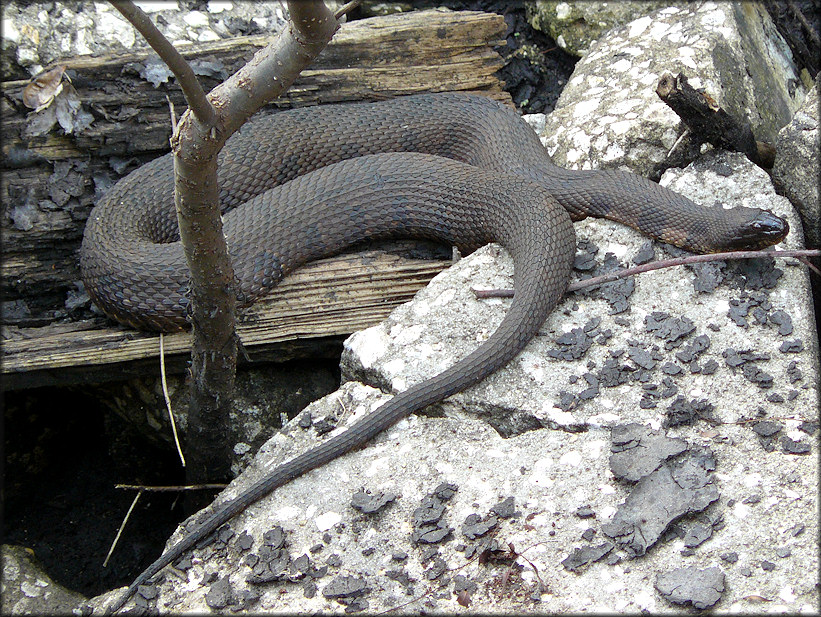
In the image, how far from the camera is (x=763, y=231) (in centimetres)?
315

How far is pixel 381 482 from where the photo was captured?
2.66 meters

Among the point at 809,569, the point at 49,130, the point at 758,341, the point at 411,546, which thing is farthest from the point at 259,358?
the point at 809,569

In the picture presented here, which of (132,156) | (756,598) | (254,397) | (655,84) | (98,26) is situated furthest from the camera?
(98,26)

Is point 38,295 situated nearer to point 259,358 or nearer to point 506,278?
point 259,358

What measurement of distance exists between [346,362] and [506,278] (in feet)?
2.65

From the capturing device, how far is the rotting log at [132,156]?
3598mm

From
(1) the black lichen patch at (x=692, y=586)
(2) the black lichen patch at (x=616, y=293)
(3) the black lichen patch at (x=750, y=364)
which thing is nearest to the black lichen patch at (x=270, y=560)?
(1) the black lichen patch at (x=692, y=586)

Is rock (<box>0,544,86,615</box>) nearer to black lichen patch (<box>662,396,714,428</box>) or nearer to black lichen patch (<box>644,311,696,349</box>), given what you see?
black lichen patch (<box>662,396,714,428</box>)

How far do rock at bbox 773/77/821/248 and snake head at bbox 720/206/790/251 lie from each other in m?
0.24

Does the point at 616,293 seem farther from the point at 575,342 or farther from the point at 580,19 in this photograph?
the point at 580,19

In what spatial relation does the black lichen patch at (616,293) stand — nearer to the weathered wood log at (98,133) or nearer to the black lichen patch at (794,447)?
the black lichen patch at (794,447)

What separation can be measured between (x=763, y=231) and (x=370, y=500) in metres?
1.97

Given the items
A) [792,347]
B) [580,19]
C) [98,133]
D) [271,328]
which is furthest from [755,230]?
[98,133]

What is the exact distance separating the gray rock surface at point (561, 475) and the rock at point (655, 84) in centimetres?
86
